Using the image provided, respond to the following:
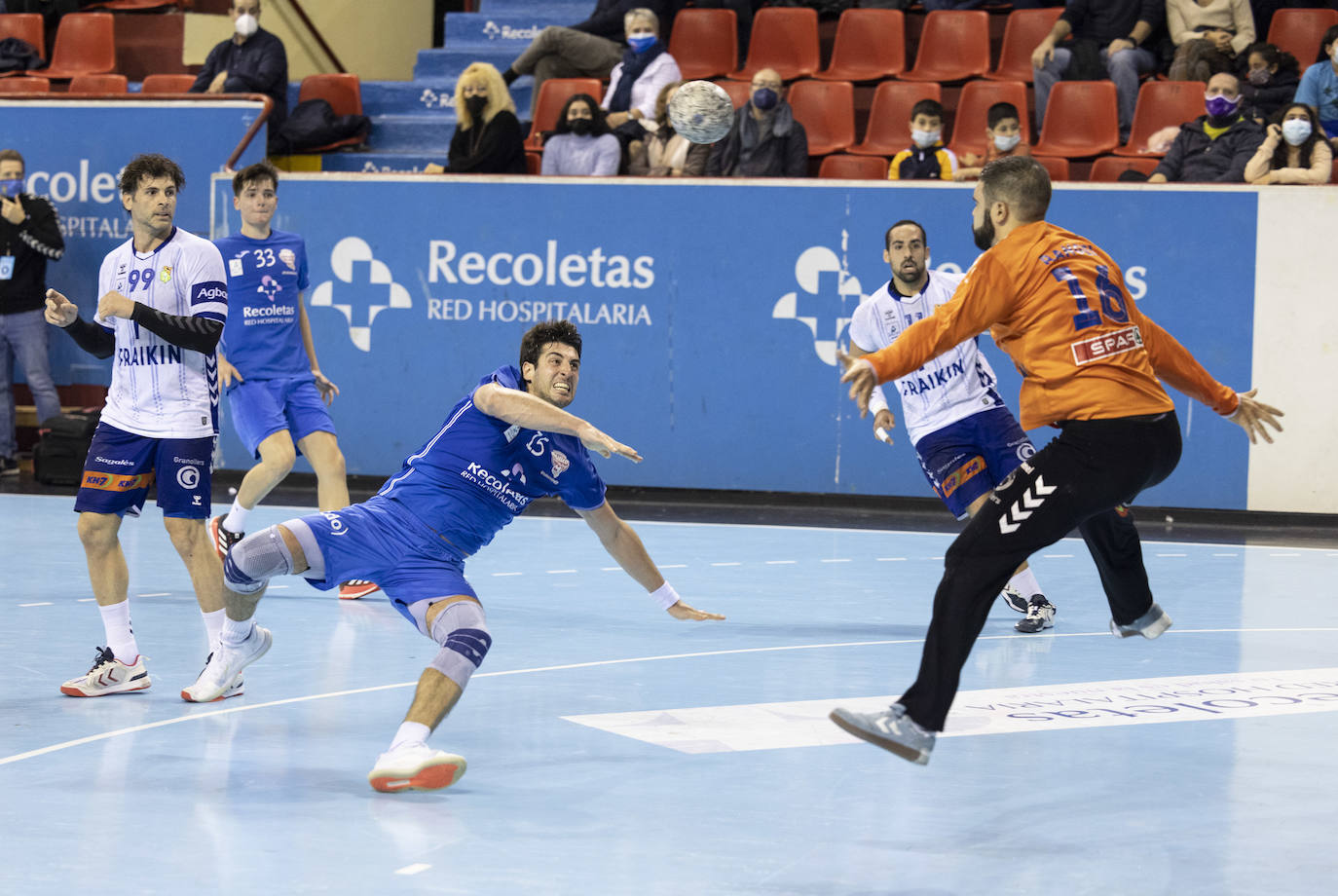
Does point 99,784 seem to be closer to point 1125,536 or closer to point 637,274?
point 1125,536

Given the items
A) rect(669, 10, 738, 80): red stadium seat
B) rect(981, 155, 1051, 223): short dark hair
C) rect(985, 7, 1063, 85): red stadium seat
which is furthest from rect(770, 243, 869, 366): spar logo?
rect(981, 155, 1051, 223): short dark hair

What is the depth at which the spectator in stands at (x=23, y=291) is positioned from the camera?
14.4 m

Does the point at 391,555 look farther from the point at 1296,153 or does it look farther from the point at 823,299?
the point at 1296,153

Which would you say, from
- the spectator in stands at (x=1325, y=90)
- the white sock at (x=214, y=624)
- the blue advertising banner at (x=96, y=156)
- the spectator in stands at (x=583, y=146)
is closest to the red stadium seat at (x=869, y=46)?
the spectator in stands at (x=583, y=146)

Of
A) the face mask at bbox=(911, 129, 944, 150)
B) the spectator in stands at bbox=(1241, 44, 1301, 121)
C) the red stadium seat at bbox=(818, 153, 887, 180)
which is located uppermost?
the spectator in stands at bbox=(1241, 44, 1301, 121)

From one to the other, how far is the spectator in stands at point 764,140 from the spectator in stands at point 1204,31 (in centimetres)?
353

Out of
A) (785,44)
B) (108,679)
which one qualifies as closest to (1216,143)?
(785,44)

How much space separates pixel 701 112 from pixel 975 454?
19.5 ft

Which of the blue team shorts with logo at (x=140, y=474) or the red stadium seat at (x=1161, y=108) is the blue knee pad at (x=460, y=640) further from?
the red stadium seat at (x=1161, y=108)

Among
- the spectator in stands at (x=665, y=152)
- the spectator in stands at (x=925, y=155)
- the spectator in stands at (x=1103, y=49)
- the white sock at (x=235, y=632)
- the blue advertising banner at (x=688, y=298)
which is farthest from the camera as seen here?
the spectator in stands at (x=1103, y=49)

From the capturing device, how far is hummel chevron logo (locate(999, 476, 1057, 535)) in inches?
208

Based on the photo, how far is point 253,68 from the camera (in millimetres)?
16234

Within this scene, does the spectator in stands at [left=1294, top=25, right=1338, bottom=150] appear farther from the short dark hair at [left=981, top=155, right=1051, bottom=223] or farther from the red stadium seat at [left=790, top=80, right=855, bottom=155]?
the short dark hair at [left=981, top=155, right=1051, bottom=223]

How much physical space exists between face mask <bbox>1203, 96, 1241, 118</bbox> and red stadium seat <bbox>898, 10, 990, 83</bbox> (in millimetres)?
2987
